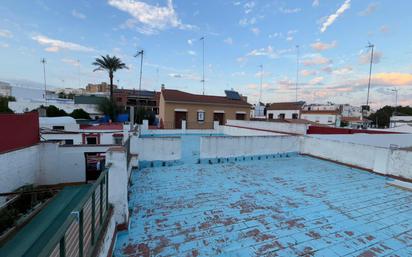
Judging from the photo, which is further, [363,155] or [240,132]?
[240,132]

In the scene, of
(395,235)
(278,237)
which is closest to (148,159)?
(278,237)

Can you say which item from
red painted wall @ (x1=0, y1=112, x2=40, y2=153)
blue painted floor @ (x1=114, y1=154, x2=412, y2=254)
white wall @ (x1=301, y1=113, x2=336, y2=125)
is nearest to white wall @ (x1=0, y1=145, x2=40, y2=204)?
red painted wall @ (x1=0, y1=112, x2=40, y2=153)

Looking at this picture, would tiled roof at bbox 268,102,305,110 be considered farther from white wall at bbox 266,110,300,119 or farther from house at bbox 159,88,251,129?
house at bbox 159,88,251,129

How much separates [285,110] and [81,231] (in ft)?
145

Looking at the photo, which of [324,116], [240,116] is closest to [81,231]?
[240,116]

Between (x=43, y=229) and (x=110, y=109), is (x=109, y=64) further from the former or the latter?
(x=43, y=229)

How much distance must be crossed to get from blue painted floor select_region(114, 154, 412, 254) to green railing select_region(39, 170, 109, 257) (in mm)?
660

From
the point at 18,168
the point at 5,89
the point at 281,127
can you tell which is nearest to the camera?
the point at 18,168

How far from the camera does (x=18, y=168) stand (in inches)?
299

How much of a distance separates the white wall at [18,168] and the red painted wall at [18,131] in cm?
25

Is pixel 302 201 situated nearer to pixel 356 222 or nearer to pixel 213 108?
pixel 356 222

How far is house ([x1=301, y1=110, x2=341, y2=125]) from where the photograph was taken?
125 feet

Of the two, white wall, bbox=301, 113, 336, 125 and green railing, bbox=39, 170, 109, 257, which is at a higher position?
white wall, bbox=301, 113, 336, 125

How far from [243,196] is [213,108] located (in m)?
18.3
